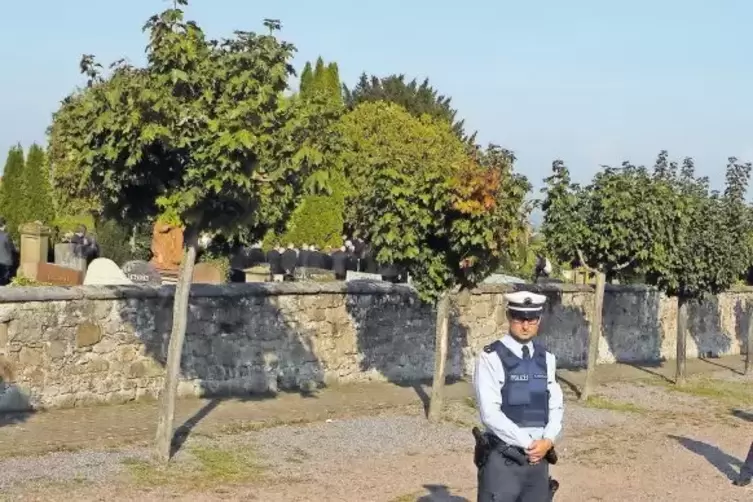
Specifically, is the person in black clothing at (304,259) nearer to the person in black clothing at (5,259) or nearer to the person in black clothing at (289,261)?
the person in black clothing at (289,261)

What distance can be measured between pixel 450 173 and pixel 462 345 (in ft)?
18.0

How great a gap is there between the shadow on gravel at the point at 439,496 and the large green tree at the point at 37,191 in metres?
26.0

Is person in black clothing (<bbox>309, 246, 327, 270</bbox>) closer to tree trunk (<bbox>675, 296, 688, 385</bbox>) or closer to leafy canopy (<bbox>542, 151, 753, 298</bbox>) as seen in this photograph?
tree trunk (<bbox>675, 296, 688, 385</bbox>)

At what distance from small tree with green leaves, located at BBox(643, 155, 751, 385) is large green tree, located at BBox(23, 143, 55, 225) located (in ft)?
69.4

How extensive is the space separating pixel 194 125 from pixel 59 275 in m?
11.4

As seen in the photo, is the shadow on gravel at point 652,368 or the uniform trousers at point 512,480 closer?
the uniform trousers at point 512,480

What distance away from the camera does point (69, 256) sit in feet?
75.4

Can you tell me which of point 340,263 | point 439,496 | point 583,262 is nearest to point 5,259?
point 340,263

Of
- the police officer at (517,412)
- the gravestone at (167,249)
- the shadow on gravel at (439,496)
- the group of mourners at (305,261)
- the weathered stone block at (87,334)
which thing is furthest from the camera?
the group of mourners at (305,261)

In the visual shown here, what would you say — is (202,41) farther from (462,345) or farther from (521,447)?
(462,345)

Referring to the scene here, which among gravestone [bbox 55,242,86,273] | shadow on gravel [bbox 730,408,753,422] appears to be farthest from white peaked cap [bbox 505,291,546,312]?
gravestone [bbox 55,242,86,273]

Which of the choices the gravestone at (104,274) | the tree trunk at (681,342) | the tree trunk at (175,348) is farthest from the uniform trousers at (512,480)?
the tree trunk at (681,342)

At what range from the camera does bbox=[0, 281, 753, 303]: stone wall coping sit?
11406 mm

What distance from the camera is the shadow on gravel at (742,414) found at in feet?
49.9
